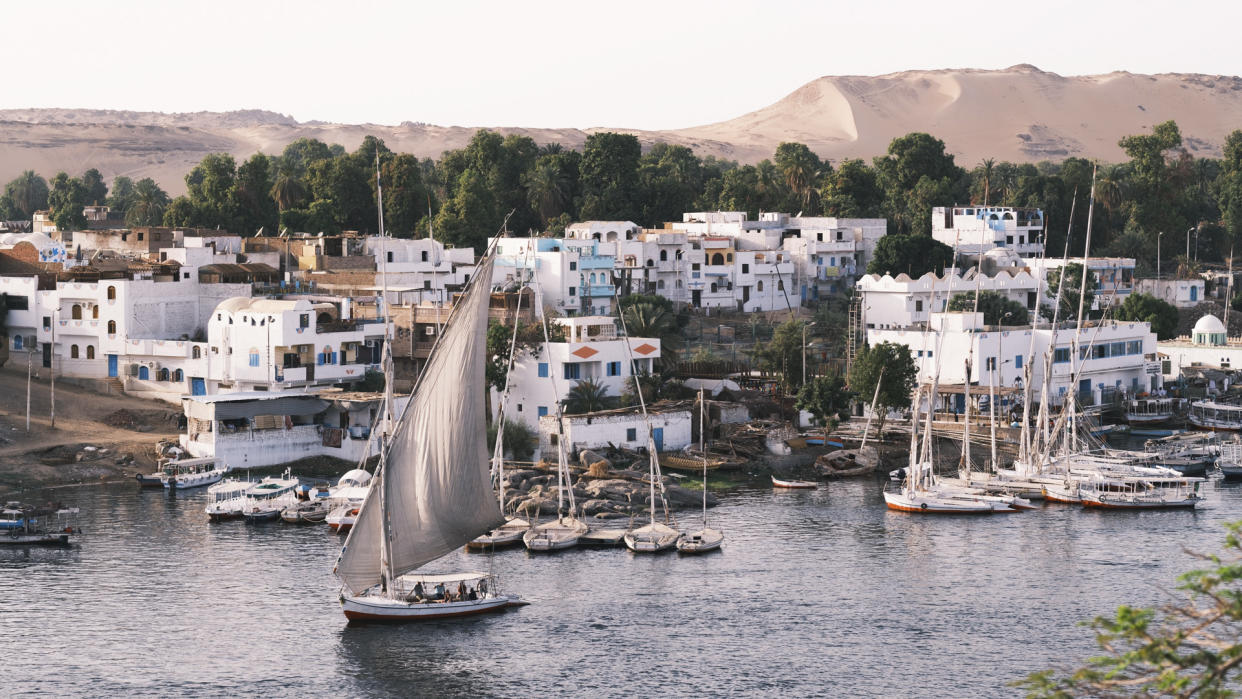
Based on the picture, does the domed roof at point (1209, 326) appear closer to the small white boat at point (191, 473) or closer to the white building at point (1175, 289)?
the white building at point (1175, 289)

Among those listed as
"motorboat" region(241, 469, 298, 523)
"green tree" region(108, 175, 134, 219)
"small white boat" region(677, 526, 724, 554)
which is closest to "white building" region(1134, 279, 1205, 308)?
"small white boat" region(677, 526, 724, 554)

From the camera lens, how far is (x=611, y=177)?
9350 centimetres

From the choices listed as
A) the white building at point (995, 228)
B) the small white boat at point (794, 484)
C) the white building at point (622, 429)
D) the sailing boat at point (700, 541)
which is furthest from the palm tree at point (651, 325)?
the white building at point (995, 228)

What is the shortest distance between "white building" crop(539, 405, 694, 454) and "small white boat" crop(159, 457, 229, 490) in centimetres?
1003

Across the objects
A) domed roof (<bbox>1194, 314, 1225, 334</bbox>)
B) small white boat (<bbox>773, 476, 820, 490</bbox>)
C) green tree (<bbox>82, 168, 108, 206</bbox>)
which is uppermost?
green tree (<bbox>82, 168, 108, 206</bbox>)

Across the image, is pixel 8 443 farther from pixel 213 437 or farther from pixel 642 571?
pixel 642 571

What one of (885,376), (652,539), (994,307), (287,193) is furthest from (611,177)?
(652,539)

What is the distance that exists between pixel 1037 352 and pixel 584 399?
18.9 metres

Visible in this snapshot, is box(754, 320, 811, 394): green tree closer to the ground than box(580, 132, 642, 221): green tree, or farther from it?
closer to the ground

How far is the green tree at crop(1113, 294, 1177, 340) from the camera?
75500 millimetres

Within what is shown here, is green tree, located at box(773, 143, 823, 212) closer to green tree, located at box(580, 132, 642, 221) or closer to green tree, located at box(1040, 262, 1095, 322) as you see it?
green tree, located at box(580, 132, 642, 221)

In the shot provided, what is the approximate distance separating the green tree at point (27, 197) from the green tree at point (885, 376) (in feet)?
285

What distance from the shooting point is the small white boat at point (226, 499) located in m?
45.5

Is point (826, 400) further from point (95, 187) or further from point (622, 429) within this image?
point (95, 187)
